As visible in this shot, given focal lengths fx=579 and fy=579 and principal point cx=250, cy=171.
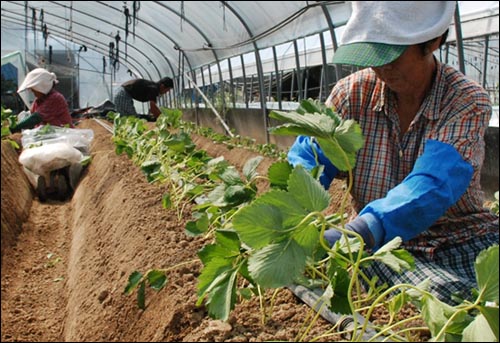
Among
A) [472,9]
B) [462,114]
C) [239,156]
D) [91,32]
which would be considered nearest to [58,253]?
[462,114]

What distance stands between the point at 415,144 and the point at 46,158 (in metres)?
4.65

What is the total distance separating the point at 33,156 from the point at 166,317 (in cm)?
466

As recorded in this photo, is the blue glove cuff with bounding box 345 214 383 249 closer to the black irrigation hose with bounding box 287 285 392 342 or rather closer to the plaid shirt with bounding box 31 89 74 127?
the black irrigation hose with bounding box 287 285 392 342

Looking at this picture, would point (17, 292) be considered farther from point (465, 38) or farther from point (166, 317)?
point (465, 38)

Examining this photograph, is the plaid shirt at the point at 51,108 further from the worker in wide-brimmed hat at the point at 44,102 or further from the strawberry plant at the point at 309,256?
the strawberry plant at the point at 309,256

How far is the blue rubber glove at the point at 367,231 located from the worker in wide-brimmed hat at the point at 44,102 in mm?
6385

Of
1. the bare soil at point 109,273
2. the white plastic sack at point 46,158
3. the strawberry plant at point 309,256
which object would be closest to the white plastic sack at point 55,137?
the white plastic sack at point 46,158

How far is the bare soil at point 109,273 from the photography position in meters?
1.71

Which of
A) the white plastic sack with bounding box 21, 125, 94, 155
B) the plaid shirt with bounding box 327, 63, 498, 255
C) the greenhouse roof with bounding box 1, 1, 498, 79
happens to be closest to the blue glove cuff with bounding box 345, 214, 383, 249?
the plaid shirt with bounding box 327, 63, 498, 255

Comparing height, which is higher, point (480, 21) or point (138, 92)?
point (480, 21)

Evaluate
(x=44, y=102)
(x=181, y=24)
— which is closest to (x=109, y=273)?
(x=44, y=102)

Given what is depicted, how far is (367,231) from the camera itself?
168 cm

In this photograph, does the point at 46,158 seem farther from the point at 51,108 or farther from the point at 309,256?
the point at 309,256

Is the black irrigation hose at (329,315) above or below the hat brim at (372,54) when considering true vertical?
below
